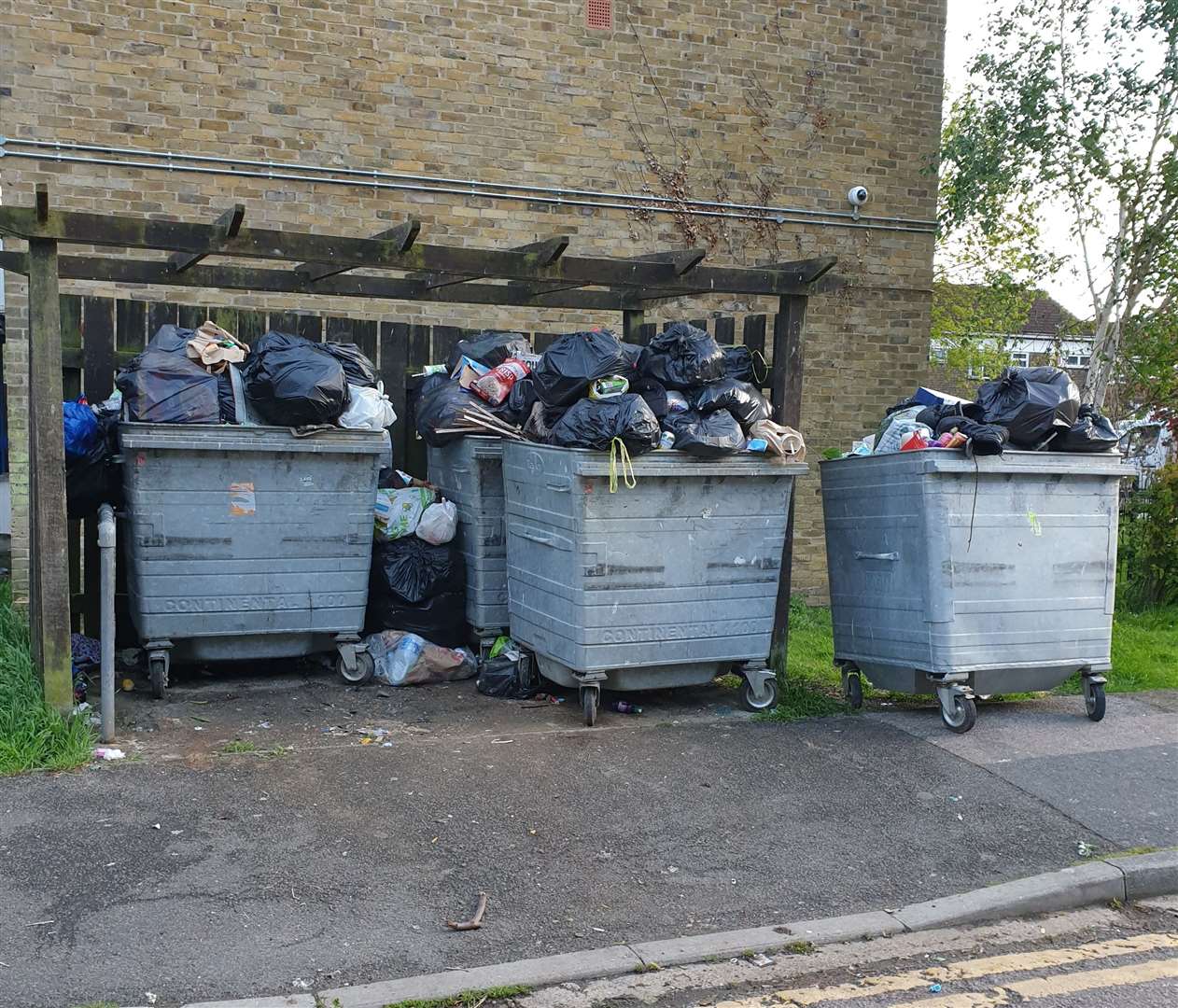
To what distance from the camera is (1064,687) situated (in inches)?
275

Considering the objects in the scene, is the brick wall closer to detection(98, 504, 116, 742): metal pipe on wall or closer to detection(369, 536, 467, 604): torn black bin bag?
detection(369, 536, 467, 604): torn black bin bag

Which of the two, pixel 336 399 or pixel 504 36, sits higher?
pixel 504 36

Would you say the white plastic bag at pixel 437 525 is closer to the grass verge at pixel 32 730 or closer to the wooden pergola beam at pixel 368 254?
the wooden pergola beam at pixel 368 254

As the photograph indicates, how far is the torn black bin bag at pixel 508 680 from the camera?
6.37 metres

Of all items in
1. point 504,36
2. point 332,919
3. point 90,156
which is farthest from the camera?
point 504,36

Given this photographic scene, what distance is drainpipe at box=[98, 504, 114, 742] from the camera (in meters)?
5.09

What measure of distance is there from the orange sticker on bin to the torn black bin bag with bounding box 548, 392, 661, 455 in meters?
1.66

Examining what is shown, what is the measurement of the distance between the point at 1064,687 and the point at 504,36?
619 cm

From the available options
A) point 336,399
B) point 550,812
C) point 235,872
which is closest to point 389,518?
point 336,399

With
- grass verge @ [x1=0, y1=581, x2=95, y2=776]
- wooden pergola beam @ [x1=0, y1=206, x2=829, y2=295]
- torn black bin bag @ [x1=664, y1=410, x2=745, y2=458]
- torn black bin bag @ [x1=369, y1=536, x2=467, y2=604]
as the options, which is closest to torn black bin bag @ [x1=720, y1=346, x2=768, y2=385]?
wooden pergola beam @ [x1=0, y1=206, x2=829, y2=295]

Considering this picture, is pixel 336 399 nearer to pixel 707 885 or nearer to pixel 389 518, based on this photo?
pixel 389 518

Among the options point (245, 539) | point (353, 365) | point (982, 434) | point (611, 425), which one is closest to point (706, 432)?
point (611, 425)

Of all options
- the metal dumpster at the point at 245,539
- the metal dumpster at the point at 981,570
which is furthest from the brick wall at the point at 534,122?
the metal dumpster at the point at 981,570

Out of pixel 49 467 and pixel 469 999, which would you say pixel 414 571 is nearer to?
pixel 49 467
